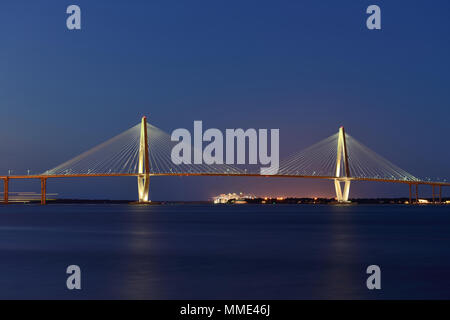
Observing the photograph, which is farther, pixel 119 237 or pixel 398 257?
pixel 119 237

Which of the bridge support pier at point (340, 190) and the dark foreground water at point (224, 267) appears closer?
the dark foreground water at point (224, 267)

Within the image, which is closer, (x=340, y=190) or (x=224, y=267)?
(x=224, y=267)

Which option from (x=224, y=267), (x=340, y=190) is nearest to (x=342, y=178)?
(x=340, y=190)

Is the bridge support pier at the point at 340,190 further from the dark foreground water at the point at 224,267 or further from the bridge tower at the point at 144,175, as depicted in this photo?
the dark foreground water at the point at 224,267

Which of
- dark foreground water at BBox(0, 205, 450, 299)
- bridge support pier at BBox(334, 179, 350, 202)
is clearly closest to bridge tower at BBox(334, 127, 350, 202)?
bridge support pier at BBox(334, 179, 350, 202)

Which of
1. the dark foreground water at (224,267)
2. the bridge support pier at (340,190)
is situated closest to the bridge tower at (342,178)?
the bridge support pier at (340,190)

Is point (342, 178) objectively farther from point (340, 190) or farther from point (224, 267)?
point (224, 267)

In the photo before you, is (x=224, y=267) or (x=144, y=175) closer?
(x=224, y=267)

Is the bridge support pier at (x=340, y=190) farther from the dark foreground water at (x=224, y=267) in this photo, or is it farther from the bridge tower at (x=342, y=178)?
the dark foreground water at (x=224, y=267)

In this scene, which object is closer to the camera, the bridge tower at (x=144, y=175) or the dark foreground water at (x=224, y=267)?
the dark foreground water at (x=224, y=267)
